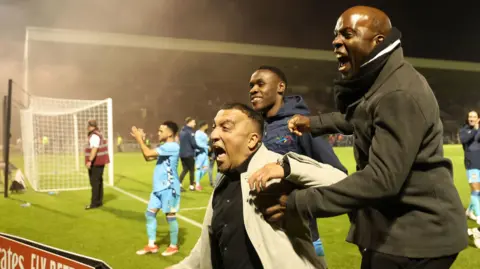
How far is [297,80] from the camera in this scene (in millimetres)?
32781

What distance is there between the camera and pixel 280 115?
3379mm

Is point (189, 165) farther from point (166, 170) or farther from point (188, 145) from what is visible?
point (166, 170)

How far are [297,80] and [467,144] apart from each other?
85.9ft

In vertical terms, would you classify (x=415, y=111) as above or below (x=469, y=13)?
below

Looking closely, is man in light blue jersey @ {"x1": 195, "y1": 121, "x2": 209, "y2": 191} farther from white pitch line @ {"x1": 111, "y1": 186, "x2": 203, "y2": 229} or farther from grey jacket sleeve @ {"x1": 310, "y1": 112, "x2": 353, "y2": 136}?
grey jacket sleeve @ {"x1": 310, "y1": 112, "x2": 353, "y2": 136}

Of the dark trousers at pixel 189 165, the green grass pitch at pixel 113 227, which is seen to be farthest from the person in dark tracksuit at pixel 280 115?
the dark trousers at pixel 189 165

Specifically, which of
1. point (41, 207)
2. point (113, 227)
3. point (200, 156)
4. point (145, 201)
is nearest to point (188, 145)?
point (200, 156)

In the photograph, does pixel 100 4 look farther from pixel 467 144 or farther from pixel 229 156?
pixel 229 156

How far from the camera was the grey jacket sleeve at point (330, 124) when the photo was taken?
1.93 metres

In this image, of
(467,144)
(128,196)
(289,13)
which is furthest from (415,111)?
(289,13)

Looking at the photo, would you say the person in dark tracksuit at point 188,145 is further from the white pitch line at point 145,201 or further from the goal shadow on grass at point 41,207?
the goal shadow on grass at point 41,207

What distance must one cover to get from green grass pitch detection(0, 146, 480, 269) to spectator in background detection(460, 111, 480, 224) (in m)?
0.39

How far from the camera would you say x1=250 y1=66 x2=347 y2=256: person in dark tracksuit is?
332 cm

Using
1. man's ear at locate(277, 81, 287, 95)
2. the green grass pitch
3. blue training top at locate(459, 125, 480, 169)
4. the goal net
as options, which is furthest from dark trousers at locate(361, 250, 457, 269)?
the goal net
